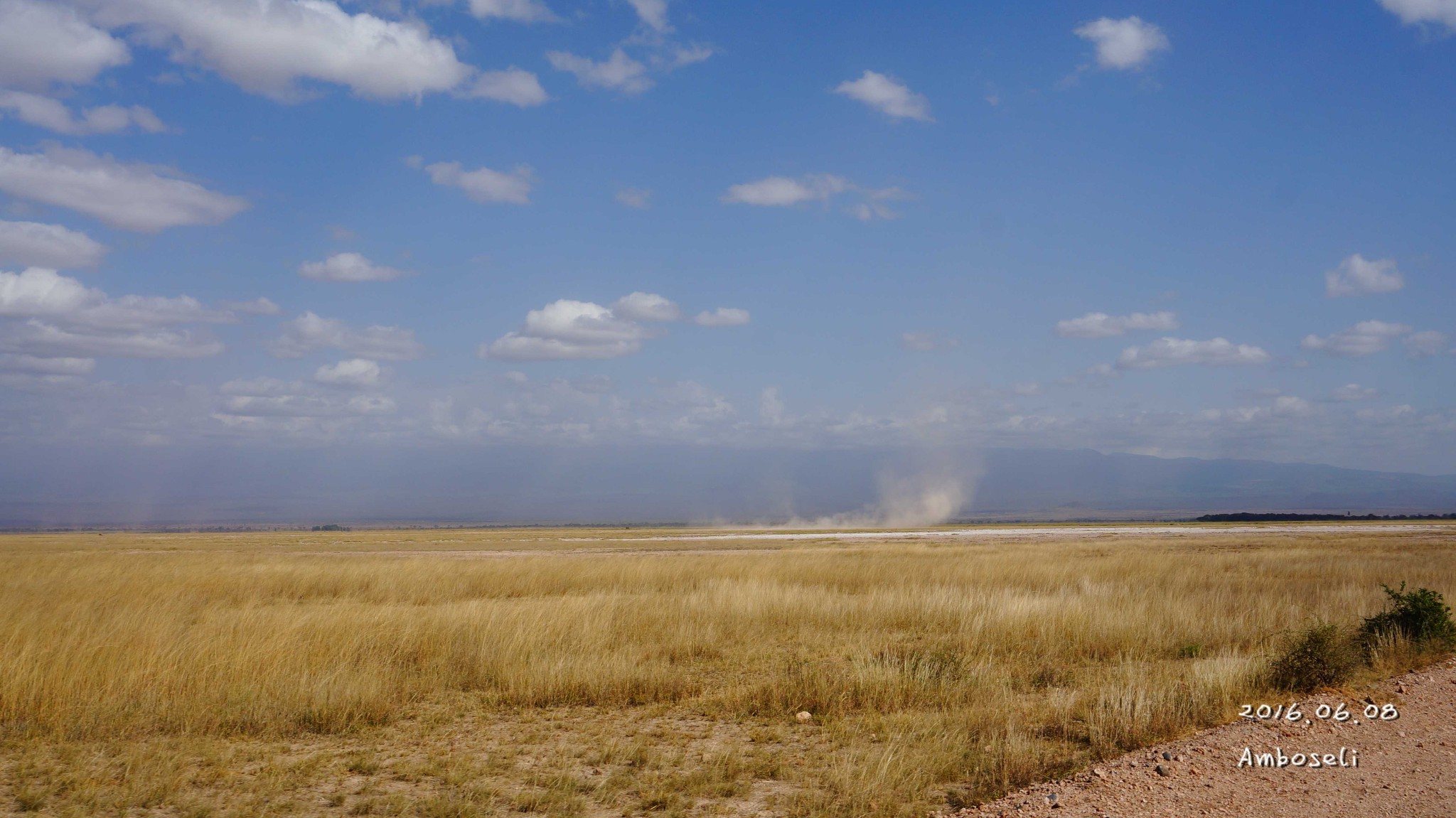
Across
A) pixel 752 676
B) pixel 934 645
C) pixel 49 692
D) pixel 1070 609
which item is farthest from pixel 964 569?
pixel 49 692

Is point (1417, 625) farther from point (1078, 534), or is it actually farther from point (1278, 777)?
point (1078, 534)

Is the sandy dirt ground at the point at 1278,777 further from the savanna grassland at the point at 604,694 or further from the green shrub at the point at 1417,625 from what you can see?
the green shrub at the point at 1417,625

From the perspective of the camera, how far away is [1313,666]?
971 cm

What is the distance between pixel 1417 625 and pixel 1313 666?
12.3ft

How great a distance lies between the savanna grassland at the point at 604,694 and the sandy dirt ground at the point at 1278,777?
655mm

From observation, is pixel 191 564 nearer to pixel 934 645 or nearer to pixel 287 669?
pixel 287 669

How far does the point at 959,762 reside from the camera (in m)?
7.60

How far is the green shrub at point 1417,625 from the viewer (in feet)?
38.5

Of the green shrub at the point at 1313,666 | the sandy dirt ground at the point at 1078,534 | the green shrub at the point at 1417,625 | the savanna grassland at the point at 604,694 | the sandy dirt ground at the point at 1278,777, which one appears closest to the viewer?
the sandy dirt ground at the point at 1278,777

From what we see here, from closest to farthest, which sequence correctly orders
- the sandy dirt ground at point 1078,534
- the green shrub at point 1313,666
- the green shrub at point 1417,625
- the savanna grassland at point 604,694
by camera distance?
the savanna grassland at point 604,694 < the green shrub at point 1313,666 < the green shrub at point 1417,625 < the sandy dirt ground at point 1078,534

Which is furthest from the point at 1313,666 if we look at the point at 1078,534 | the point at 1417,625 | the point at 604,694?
the point at 1078,534

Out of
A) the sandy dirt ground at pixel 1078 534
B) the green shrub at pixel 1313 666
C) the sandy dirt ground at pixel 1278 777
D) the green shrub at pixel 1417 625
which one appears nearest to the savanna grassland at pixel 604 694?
the green shrub at pixel 1313 666

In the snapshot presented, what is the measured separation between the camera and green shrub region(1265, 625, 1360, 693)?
31.7 ft

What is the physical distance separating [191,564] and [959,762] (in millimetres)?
25383
